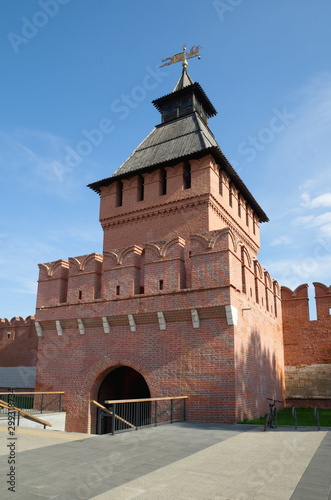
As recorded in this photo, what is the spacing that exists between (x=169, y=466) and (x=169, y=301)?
6.85 metres

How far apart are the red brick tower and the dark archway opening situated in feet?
0.26

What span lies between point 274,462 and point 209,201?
424 inches

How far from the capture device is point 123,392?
16.4 m

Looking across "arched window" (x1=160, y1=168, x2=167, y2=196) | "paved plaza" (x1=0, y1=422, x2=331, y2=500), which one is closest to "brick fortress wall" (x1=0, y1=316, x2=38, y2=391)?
"arched window" (x1=160, y1=168, x2=167, y2=196)

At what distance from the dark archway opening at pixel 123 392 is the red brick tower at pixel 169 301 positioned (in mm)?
78

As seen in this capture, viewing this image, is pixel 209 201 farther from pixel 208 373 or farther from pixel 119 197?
pixel 208 373

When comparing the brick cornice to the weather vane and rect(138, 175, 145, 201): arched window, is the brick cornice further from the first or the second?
the weather vane

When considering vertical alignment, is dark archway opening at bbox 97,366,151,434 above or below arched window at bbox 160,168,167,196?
below

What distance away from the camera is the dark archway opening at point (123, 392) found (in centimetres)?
1430

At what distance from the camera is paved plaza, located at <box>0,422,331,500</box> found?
4.86m

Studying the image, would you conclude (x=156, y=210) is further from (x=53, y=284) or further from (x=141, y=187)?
(x=53, y=284)

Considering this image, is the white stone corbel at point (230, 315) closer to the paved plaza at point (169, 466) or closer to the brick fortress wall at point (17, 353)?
the paved plaza at point (169, 466)

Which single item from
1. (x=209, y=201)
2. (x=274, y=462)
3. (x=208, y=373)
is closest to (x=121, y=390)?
(x=208, y=373)

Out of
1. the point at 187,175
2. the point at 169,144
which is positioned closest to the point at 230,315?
the point at 187,175
